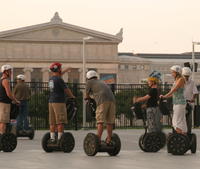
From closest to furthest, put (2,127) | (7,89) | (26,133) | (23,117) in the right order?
(7,89)
(2,127)
(23,117)
(26,133)

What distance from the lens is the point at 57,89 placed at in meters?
15.0

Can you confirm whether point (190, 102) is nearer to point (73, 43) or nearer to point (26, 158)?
point (26, 158)

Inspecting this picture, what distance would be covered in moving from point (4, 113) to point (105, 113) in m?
2.03

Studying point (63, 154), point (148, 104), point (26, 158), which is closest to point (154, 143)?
point (148, 104)

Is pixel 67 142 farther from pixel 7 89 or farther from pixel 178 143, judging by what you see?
pixel 178 143

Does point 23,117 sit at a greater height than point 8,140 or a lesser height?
greater

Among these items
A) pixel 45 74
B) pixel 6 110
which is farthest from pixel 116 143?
pixel 45 74

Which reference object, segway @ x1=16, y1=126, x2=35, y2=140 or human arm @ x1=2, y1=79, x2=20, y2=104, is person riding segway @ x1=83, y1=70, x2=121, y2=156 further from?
segway @ x1=16, y1=126, x2=35, y2=140

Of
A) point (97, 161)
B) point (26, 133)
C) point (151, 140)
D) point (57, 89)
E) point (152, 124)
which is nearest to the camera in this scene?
point (97, 161)

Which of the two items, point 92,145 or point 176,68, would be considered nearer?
point 92,145

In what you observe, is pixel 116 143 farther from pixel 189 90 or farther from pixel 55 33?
pixel 55 33

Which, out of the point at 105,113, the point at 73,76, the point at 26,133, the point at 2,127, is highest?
the point at 73,76

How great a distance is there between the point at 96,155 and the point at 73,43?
104546mm

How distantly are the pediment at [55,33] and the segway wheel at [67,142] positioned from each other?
104 m
